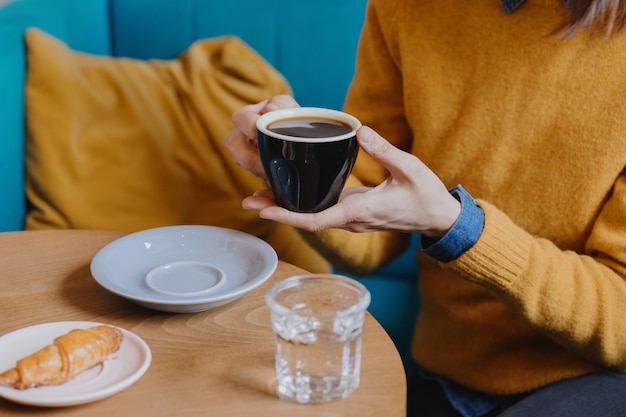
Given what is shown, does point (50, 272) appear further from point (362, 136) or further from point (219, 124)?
point (219, 124)

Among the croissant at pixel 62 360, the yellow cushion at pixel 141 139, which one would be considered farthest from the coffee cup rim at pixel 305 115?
the yellow cushion at pixel 141 139

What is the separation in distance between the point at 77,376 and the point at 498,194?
0.63 metres

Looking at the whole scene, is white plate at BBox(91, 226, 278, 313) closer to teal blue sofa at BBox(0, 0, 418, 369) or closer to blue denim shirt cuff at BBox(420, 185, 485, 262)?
blue denim shirt cuff at BBox(420, 185, 485, 262)

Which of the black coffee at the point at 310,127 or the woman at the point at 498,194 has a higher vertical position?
the black coffee at the point at 310,127

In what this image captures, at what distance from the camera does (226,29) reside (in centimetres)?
166

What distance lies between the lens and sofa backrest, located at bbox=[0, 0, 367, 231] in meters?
1.58

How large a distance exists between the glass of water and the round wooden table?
0.01 m

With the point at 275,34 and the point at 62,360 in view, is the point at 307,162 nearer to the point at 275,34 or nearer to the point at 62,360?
the point at 62,360

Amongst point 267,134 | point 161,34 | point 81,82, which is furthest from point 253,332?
point 161,34

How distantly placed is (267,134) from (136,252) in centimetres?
29

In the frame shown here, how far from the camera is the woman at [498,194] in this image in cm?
87

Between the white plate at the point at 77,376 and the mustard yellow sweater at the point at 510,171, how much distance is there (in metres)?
0.38

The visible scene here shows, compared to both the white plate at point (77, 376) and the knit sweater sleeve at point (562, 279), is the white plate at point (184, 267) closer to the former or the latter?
the white plate at point (77, 376)

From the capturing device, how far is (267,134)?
75 cm
